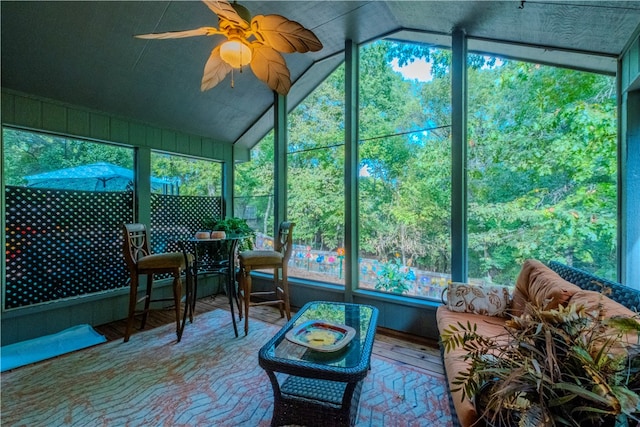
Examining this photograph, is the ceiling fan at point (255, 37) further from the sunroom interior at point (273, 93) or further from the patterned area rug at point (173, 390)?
the patterned area rug at point (173, 390)

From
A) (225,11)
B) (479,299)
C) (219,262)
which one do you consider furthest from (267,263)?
(225,11)

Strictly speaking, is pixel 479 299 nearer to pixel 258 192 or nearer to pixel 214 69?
pixel 214 69

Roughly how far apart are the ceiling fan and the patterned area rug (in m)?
2.18

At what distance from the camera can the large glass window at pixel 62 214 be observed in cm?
264

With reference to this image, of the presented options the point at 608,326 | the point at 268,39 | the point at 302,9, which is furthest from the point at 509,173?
the point at 302,9

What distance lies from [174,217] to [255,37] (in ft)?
9.48

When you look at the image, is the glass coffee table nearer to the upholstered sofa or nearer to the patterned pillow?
the upholstered sofa

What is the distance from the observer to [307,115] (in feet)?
12.6

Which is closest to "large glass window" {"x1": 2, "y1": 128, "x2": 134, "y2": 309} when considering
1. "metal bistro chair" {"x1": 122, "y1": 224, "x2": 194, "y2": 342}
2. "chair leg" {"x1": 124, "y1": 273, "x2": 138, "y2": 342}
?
"metal bistro chair" {"x1": 122, "y1": 224, "x2": 194, "y2": 342}

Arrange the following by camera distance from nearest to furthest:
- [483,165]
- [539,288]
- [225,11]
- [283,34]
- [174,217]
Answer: [225,11] → [283,34] → [539,288] → [483,165] → [174,217]

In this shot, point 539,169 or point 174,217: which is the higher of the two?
point 539,169

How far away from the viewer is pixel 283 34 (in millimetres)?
1639

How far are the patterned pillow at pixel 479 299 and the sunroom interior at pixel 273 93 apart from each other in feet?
1.22

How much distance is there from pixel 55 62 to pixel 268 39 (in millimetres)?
2267
